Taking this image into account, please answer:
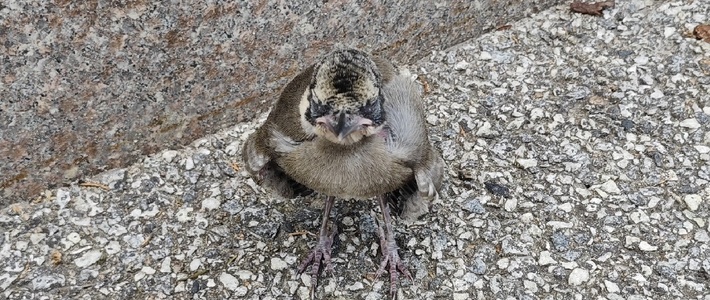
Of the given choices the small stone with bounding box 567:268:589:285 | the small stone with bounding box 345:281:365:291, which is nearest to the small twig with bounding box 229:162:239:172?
the small stone with bounding box 345:281:365:291

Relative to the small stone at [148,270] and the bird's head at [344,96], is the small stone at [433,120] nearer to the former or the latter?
the bird's head at [344,96]

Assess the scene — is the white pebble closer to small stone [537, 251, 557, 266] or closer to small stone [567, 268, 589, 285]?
small stone [537, 251, 557, 266]

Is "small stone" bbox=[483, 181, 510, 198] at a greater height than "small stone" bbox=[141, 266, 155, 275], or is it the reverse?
"small stone" bbox=[141, 266, 155, 275]

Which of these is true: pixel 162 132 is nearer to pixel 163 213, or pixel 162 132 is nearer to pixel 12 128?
pixel 163 213

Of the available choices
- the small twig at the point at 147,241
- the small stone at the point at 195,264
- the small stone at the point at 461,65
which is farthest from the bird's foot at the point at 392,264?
the small stone at the point at 461,65

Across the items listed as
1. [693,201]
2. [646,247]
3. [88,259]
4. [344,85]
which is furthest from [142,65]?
[693,201]

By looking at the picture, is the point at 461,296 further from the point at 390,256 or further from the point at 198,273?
the point at 198,273

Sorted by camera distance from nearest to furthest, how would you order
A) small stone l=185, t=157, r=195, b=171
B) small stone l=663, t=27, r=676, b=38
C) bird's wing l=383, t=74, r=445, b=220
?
bird's wing l=383, t=74, r=445, b=220 < small stone l=185, t=157, r=195, b=171 < small stone l=663, t=27, r=676, b=38
